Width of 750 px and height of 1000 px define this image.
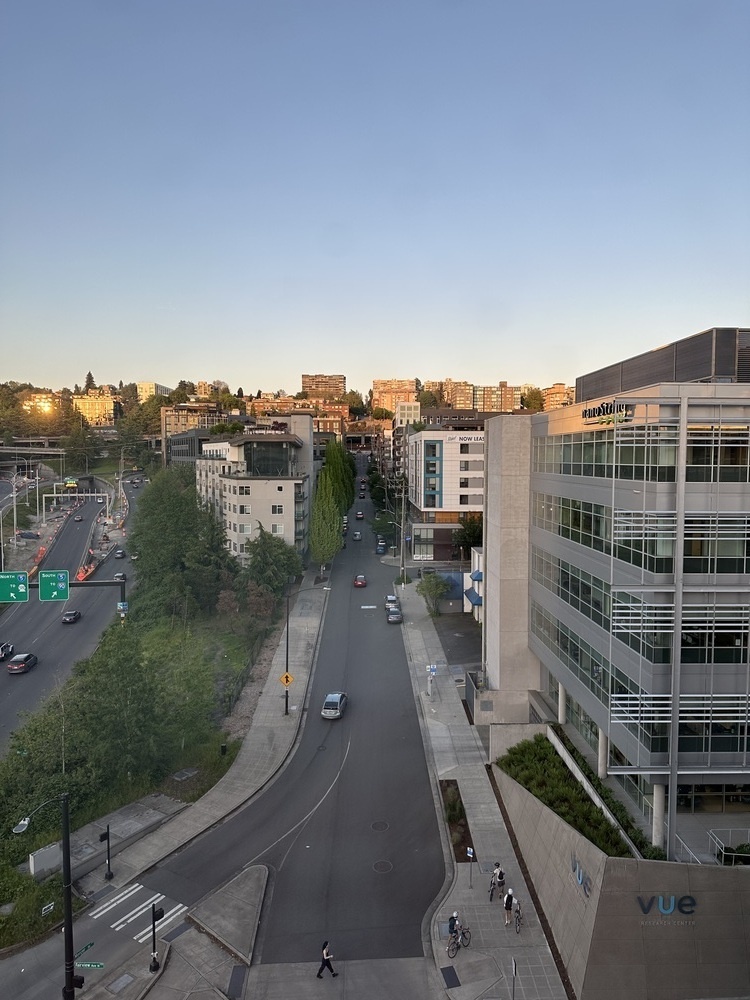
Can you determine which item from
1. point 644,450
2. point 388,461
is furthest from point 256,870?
point 388,461

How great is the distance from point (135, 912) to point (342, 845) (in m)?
7.19

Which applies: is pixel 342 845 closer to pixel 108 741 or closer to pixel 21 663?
pixel 108 741

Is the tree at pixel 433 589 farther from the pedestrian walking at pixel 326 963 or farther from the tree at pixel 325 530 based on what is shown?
the pedestrian walking at pixel 326 963

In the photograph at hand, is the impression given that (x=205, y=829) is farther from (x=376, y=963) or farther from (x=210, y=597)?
(x=210, y=597)

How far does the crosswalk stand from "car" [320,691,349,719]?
541 inches

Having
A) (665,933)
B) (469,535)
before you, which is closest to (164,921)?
(665,933)

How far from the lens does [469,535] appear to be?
61.4 meters

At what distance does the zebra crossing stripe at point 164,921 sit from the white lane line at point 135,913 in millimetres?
693

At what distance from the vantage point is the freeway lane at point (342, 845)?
61.5ft

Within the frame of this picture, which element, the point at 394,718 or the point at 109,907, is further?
the point at 394,718

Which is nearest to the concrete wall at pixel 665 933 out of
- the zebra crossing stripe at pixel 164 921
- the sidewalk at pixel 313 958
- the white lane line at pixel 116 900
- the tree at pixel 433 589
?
the sidewalk at pixel 313 958

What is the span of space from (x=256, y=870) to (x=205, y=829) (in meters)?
3.47

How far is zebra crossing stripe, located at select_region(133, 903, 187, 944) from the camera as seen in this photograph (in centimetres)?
1835

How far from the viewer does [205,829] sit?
23750 mm
